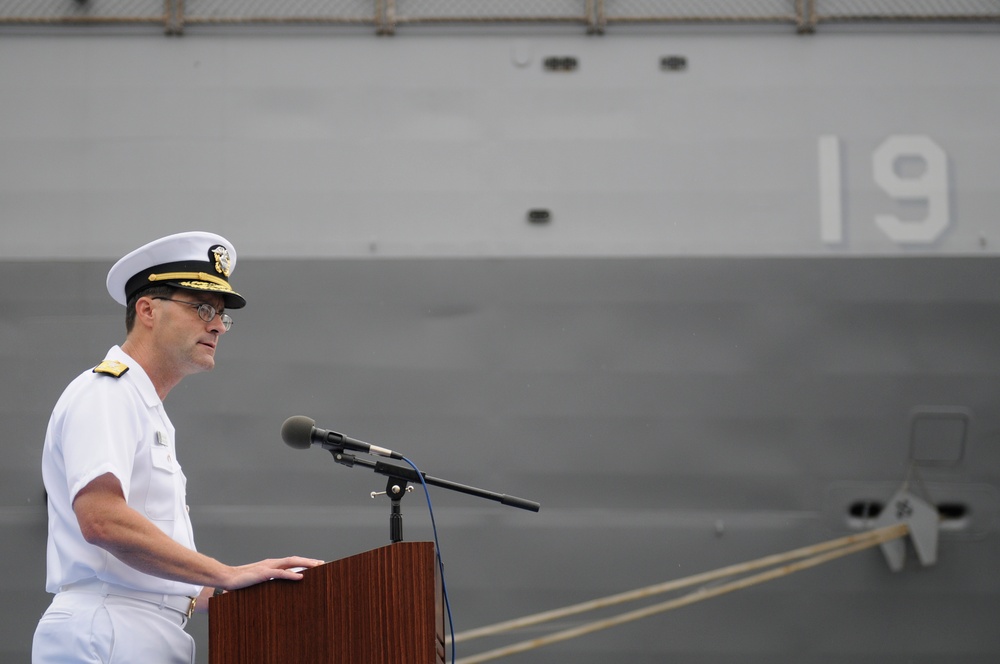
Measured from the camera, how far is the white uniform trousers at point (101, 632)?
1614mm

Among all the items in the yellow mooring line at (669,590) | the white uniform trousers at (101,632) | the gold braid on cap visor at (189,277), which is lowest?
the white uniform trousers at (101,632)

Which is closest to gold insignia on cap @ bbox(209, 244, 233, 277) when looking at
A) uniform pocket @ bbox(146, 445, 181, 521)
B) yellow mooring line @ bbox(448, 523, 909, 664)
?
uniform pocket @ bbox(146, 445, 181, 521)

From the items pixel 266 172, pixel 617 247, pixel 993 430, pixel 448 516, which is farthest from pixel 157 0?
pixel 993 430

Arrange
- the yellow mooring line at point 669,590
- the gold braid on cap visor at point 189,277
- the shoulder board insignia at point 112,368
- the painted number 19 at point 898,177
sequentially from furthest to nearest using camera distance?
the painted number 19 at point 898,177
the yellow mooring line at point 669,590
the gold braid on cap visor at point 189,277
the shoulder board insignia at point 112,368

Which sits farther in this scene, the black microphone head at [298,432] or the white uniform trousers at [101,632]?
the black microphone head at [298,432]

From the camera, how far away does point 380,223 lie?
12.6 feet

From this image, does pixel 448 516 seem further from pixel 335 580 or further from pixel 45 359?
pixel 335 580

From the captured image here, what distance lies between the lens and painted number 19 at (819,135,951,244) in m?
3.85

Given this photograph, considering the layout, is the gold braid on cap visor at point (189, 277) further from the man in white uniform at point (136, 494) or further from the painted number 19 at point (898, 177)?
the painted number 19 at point (898, 177)

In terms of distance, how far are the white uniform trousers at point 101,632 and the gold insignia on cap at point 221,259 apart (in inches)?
24.6

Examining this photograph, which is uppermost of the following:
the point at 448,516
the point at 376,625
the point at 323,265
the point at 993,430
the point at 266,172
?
the point at 266,172

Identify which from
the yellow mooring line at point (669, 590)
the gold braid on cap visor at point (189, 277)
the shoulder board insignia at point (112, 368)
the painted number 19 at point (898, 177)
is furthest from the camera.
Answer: the painted number 19 at point (898, 177)

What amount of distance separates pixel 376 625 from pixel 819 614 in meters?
2.53

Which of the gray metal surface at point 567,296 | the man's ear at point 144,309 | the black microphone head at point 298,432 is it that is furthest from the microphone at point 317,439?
the gray metal surface at point 567,296
